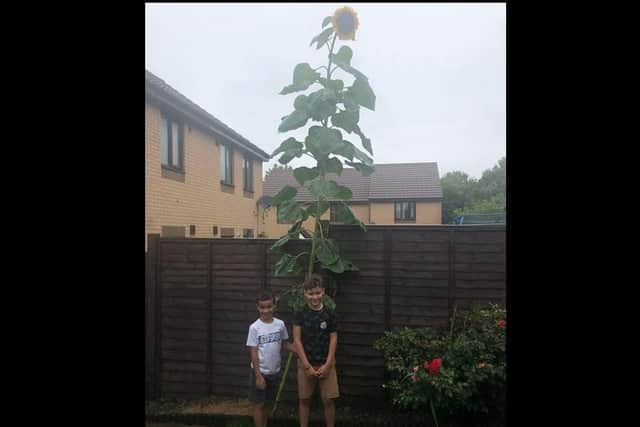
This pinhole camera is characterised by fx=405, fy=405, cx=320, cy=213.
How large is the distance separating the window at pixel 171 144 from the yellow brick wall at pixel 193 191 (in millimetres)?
157

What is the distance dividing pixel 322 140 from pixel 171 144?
5.51 m

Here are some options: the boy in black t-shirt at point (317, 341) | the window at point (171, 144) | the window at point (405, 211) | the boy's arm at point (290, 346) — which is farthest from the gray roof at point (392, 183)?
the boy in black t-shirt at point (317, 341)

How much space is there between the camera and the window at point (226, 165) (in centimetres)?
1072

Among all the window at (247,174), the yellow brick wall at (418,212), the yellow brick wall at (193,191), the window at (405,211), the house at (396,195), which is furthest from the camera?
the window at (405,211)

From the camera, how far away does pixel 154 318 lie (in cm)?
416

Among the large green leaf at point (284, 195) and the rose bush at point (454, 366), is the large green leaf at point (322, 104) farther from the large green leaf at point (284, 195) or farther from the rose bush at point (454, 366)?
the rose bush at point (454, 366)

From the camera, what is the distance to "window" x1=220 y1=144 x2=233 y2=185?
10.7 metres

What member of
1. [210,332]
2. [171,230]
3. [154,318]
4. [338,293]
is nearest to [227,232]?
[171,230]

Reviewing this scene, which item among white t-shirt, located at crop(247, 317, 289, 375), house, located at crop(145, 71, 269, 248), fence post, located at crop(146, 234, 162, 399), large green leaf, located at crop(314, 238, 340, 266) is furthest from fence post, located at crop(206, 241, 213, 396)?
house, located at crop(145, 71, 269, 248)

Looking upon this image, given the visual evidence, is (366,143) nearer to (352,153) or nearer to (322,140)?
(352,153)
